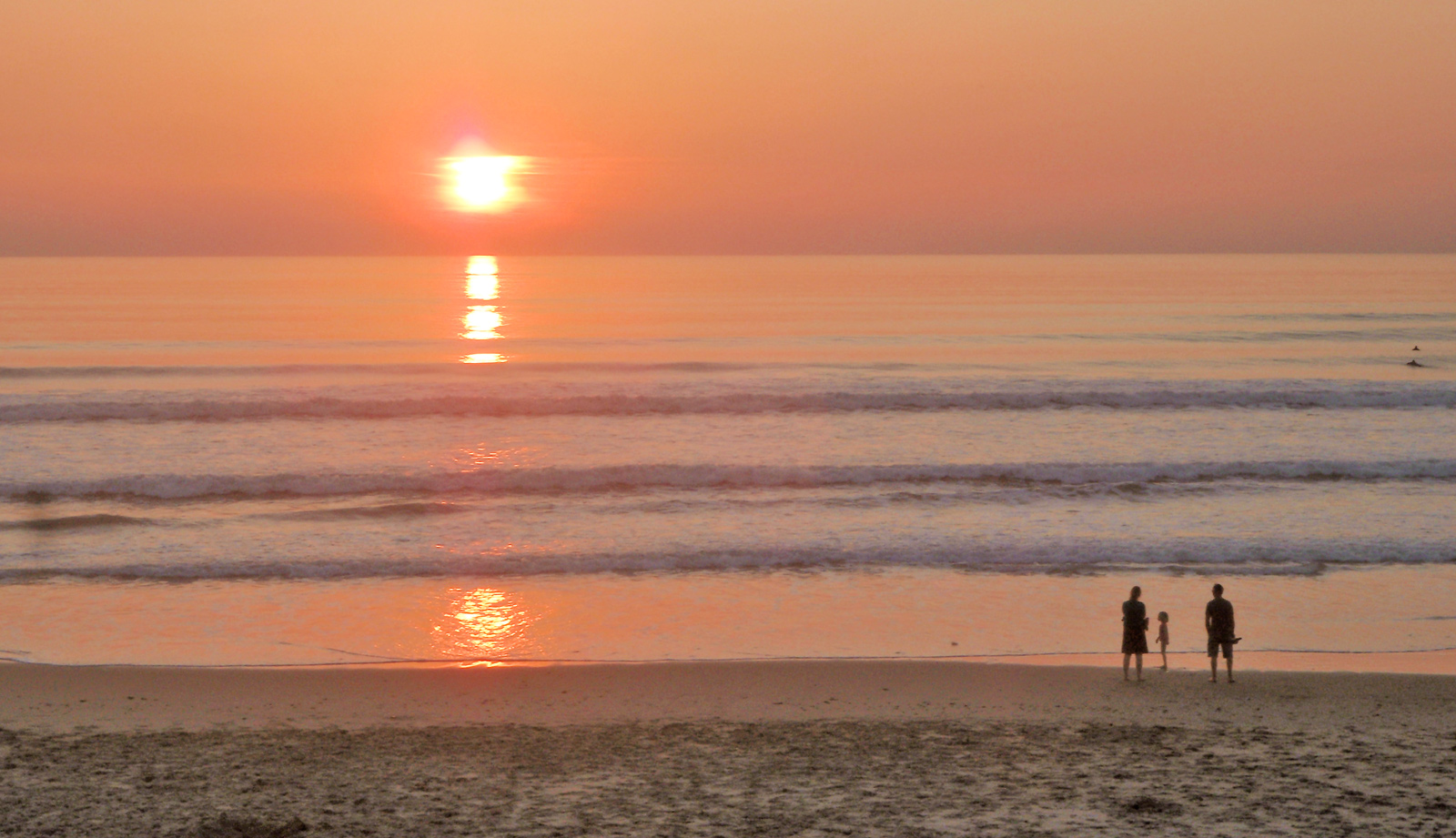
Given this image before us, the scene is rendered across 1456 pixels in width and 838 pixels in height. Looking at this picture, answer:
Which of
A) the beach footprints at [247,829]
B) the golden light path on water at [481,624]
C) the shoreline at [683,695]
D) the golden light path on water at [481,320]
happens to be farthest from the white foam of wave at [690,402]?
the beach footprints at [247,829]

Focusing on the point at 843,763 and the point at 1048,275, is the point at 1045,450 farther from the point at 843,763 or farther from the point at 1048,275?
the point at 1048,275

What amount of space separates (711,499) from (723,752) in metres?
13.7

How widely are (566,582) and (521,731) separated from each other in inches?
263

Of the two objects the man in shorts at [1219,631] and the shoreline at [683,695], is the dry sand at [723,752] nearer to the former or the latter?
the shoreline at [683,695]

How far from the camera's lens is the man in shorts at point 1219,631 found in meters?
12.7

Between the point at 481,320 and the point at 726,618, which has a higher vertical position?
the point at 481,320

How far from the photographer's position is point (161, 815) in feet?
29.3

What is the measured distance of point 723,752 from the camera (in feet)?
34.9

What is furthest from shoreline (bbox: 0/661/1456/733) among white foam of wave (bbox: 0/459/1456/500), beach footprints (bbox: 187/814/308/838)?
white foam of wave (bbox: 0/459/1456/500)

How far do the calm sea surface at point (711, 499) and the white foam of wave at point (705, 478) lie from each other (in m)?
0.12

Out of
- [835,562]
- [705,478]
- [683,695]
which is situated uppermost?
[705,478]

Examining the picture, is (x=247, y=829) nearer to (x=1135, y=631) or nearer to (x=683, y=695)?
(x=683, y=695)

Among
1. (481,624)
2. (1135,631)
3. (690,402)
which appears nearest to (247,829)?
(481,624)

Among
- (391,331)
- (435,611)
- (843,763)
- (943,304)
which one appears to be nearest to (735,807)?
(843,763)
